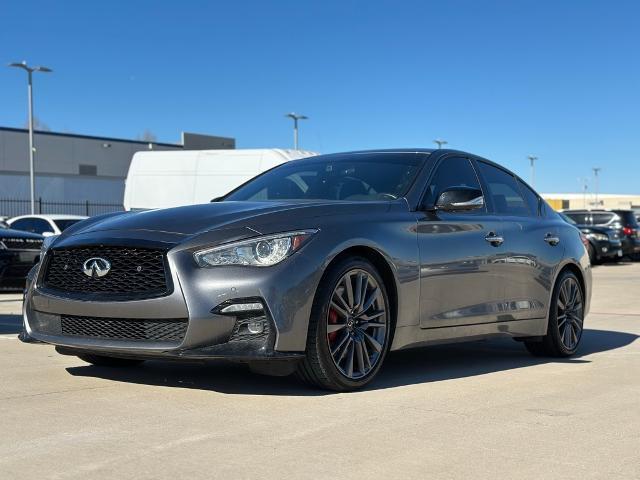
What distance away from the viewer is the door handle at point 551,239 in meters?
7.55

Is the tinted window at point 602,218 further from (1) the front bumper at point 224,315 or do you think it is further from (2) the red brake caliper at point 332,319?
(1) the front bumper at point 224,315

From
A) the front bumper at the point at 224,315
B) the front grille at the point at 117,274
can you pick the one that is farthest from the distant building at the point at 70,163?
the front bumper at the point at 224,315

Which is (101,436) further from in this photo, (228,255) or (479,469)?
(479,469)

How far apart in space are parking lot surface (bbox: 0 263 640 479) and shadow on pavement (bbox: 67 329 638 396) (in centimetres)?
2

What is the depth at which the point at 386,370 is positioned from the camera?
664 centimetres

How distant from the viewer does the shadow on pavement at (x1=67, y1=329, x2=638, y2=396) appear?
5.76m

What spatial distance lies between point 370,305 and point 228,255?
39.2 inches

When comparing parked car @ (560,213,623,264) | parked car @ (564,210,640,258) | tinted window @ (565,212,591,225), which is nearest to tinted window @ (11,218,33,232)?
parked car @ (560,213,623,264)

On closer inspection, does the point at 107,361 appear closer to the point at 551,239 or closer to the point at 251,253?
the point at 251,253

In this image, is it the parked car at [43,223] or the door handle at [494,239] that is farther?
the parked car at [43,223]

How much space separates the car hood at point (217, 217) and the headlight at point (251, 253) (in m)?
0.09

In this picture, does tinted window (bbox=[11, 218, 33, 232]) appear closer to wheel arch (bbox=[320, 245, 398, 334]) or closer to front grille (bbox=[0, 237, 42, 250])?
front grille (bbox=[0, 237, 42, 250])

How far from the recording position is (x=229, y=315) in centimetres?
512

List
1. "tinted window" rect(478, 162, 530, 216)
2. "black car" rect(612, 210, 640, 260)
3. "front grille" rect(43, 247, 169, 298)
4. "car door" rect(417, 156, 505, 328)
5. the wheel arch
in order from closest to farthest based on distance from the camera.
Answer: "front grille" rect(43, 247, 169, 298) → the wheel arch → "car door" rect(417, 156, 505, 328) → "tinted window" rect(478, 162, 530, 216) → "black car" rect(612, 210, 640, 260)
